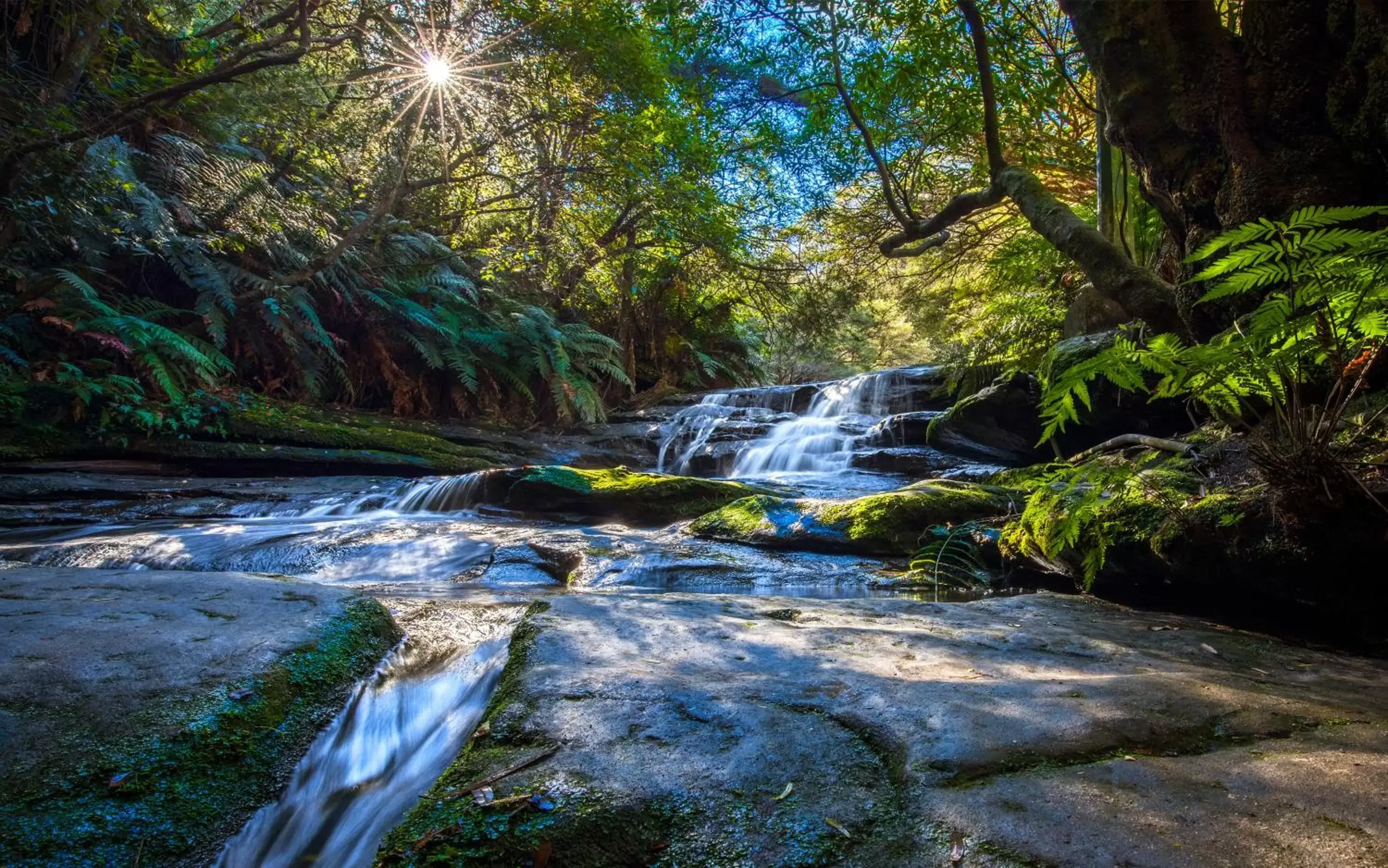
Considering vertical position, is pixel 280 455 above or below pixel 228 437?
below

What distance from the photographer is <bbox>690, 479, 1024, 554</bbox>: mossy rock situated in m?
4.55

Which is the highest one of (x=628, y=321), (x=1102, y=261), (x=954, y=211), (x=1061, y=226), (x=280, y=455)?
(x=628, y=321)

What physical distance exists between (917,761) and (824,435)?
8746 mm

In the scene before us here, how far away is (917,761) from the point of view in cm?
121

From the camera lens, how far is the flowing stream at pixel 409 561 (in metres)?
1.57

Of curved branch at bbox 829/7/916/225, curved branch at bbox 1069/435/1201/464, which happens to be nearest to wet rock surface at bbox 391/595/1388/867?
curved branch at bbox 1069/435/1201/464

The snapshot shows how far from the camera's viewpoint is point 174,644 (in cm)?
180

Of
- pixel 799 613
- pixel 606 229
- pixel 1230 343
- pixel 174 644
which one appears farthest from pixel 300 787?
pixel 606 229

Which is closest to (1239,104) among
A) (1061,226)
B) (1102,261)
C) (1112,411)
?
(1102,261)

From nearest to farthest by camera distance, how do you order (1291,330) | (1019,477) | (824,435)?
(1291,330)
(1019,477)
(824,435)

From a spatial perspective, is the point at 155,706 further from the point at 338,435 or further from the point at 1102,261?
the point at 338,435

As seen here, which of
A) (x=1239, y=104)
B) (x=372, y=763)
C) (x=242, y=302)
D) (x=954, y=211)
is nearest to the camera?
(x=372, y=763)

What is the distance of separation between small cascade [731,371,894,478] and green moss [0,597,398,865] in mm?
7541

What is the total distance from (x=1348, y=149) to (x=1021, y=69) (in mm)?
2682
